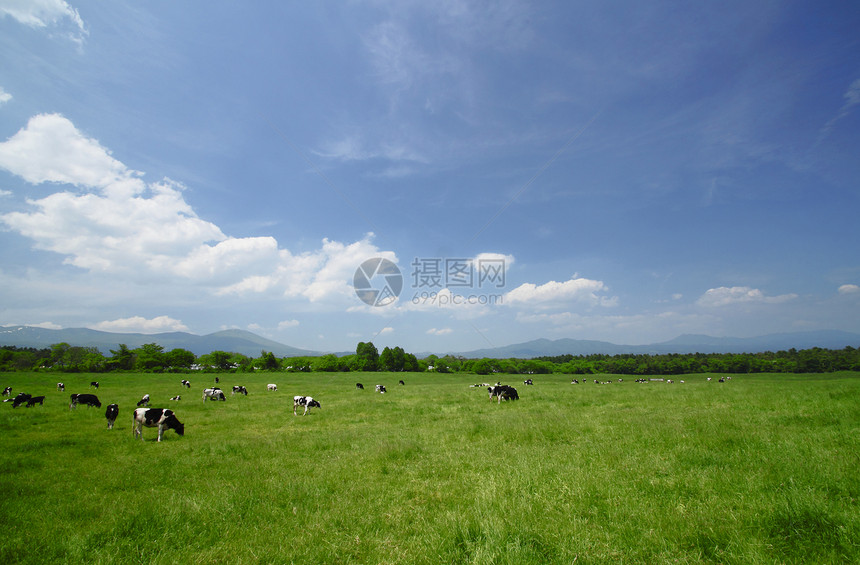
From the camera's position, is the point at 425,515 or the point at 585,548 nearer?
the point at 585,548

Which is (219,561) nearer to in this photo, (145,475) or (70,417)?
(145,475)

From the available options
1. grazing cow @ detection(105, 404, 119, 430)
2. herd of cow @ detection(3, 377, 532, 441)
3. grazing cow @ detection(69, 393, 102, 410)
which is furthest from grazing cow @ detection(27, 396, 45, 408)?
grazing cow @ detection(105, 404, 119, 430)

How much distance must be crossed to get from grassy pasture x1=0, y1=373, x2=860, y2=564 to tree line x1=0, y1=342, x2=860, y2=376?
83.5 meters

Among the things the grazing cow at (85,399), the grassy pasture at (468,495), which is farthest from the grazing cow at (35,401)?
the grassy pasture at (468,495)

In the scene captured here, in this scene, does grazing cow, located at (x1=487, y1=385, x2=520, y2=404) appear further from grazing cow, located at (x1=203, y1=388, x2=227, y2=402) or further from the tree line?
the tree line

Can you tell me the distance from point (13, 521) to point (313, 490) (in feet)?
17.4

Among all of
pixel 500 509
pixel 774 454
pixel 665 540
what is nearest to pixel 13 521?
pixel 500 509

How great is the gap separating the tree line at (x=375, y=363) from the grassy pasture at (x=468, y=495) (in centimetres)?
8349

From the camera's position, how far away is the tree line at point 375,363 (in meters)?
81.3

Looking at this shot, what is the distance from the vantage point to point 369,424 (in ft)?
53.9

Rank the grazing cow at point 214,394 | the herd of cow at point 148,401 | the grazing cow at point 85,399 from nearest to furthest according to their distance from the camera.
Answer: the herd of cow at point 148,401 < the grazing cow at point 85,399 < the grazing cow at point 214,394

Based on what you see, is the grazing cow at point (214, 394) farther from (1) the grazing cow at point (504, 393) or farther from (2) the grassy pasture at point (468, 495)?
(1) the grazing cow at point (504, 393)

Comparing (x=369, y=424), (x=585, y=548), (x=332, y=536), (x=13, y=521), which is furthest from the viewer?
(x=369, y=424)

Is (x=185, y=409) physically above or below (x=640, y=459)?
below
